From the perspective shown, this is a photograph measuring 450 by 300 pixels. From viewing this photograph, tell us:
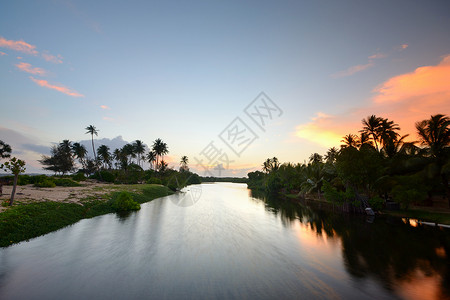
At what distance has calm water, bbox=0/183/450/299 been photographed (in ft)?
33.0

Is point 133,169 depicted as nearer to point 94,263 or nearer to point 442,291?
point 94,263

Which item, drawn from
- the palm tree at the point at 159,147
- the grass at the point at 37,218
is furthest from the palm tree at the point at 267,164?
the grass at the point at 37,218

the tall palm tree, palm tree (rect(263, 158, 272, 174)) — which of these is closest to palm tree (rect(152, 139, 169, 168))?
the tall palm tree

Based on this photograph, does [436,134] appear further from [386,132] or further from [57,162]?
[57,162]

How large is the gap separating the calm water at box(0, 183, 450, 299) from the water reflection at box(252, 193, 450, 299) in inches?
2.7

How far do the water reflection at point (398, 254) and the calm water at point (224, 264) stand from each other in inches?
2.7

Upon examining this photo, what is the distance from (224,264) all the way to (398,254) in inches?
560

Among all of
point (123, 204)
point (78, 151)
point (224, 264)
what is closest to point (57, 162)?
point (78, 151)

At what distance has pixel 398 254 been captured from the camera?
15531mm

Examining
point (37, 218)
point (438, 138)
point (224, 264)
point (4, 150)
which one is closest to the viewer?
point (224, 264)

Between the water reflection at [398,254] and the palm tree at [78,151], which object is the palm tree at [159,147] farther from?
the water reflection at [398,254]

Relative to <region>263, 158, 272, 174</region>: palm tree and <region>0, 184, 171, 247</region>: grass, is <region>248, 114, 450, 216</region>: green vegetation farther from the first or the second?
<region>263, 158, 272, 174</region>: palm tree

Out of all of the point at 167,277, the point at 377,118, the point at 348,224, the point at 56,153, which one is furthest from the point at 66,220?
the point at 56,153

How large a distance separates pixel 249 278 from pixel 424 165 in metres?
35.3
